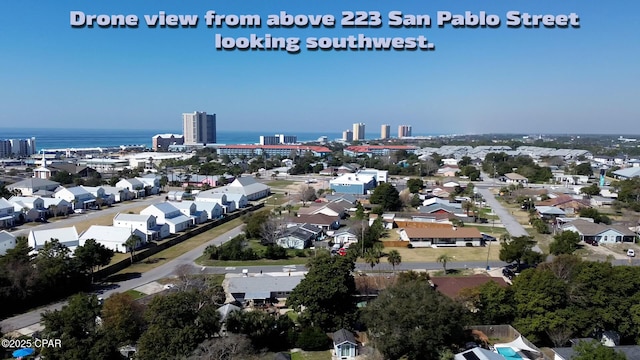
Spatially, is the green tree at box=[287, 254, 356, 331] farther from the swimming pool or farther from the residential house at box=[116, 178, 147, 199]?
the residential house at box=[116, 178, 147, 199]

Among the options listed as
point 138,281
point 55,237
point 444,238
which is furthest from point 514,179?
point 55,237

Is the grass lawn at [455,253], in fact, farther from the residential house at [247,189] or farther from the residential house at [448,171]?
the residential house at [448,171]

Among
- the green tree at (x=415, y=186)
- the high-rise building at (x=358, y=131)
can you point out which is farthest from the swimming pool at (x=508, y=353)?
the high-rise building at (x=358, y=131)

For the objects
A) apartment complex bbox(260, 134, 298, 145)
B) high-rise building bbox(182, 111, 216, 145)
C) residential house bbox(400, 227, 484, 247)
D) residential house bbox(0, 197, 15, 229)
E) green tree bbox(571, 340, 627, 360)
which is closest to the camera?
green tree bbox(571, 340, 627, 360)

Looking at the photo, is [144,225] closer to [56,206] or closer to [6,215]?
[6,215]

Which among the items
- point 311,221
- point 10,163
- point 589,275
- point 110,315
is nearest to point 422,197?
point 311,221

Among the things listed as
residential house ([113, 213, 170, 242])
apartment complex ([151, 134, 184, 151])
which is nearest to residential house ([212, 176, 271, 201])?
residential house ([113, 213, 170, 242])
